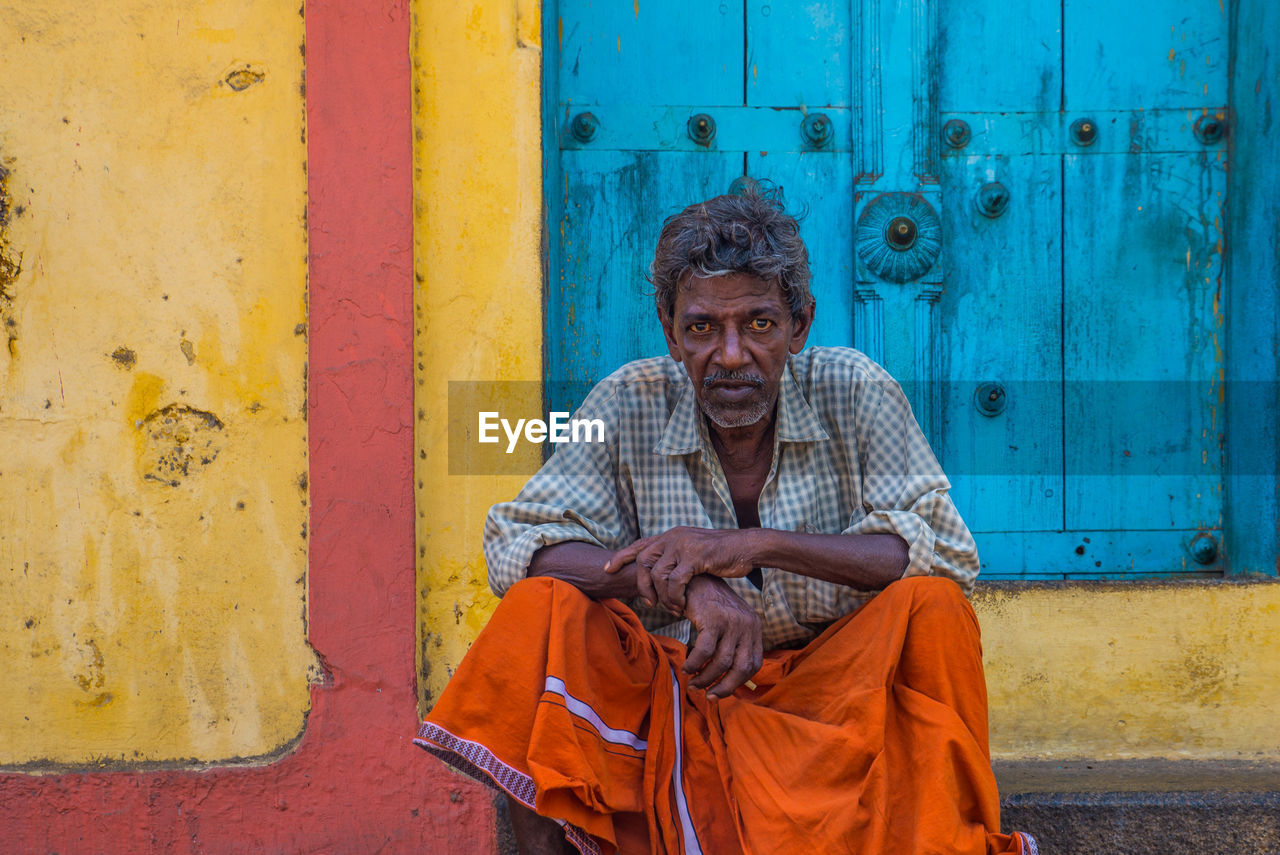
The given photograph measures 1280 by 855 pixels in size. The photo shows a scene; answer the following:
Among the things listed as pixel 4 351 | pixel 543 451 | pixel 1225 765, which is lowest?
pixel 1225 765

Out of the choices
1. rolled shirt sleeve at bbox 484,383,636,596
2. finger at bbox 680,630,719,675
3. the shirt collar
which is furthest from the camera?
the shirt collar

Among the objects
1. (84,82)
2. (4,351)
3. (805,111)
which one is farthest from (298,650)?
(805,111)

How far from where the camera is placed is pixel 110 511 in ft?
8.32

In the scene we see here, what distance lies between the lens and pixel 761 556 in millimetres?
1840

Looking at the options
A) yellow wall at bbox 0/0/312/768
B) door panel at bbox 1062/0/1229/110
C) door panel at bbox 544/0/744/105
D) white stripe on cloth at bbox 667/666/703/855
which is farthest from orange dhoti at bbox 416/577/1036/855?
door panel at bbox 1062/0/1229/110

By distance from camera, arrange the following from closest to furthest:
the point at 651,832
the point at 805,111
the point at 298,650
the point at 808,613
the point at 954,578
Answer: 1. the point at 651,832
2. the point at 954,578
3. the point at 808,613
4. the point at 298,650
5. the point at 805,111

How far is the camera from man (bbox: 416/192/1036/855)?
5.47ft

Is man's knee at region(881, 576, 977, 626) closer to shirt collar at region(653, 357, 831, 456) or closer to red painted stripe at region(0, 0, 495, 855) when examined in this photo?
shirt collar at region(653, 357, 831, 456)

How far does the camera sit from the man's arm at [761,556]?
1.82 metres

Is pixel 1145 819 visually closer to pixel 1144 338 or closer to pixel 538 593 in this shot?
pixel 1144 338

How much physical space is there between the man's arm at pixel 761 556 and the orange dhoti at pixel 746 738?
3.4 inches

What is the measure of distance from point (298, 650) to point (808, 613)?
126 cm

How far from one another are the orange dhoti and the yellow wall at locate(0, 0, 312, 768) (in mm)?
995

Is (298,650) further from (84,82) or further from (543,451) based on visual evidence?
(84,82)
